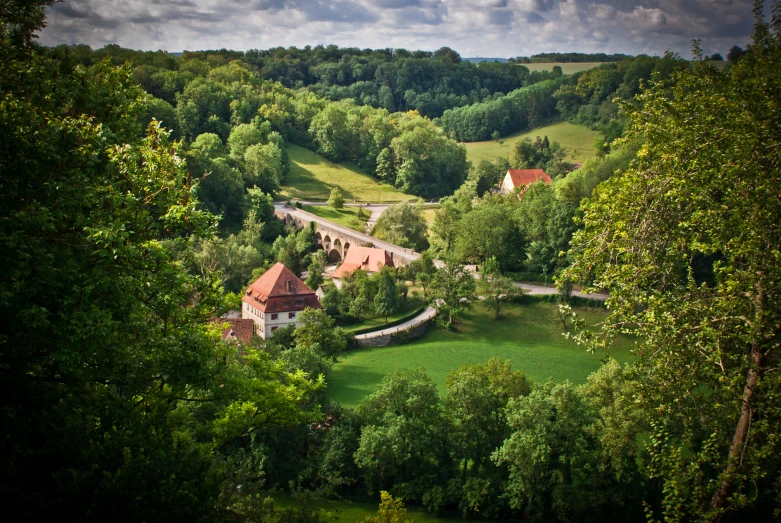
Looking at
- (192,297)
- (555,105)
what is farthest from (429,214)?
(192,297)

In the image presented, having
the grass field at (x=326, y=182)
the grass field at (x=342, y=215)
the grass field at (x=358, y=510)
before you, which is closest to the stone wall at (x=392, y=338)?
the grass field at (x=358, y=510)

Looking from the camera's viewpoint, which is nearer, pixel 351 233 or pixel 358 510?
pixel 358 510

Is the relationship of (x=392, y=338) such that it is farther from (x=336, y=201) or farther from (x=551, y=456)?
(x=336, y=201)

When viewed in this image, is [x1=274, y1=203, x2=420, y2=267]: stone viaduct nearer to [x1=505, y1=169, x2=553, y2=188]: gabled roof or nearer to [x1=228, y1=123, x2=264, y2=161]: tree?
[x1=228, y1=123, x2=264, y2=161]: tree

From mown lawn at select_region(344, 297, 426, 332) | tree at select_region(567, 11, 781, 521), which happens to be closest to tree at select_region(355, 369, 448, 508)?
tree at select_region(567, 11, 781, 521)

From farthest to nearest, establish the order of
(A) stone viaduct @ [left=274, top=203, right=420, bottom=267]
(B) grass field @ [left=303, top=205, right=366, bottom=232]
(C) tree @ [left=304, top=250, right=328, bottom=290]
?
1. (B) grass field @ [left=303, top=205, right=366, bottom=232]
2. (A) stone viaduct @ [left=274, top=203, right=420, bottom=267]
3. (C) tree @ [left=304, top=250, right=328, bottom=290]
